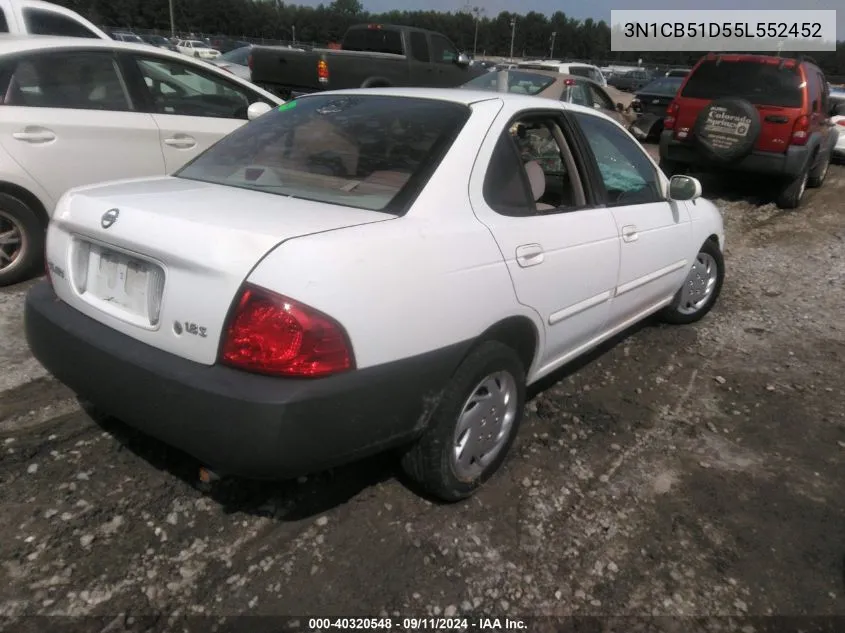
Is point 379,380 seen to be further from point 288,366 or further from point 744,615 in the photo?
point 744,615

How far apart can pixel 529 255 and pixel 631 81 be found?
37665 millimetres

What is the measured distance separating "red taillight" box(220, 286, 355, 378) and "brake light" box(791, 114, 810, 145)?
7.70 m

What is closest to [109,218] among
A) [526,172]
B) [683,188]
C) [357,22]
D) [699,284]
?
[526,172]

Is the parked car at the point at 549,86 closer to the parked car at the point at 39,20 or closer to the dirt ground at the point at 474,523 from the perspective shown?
the parked car at the point at 39,20

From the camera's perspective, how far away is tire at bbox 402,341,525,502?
246cm

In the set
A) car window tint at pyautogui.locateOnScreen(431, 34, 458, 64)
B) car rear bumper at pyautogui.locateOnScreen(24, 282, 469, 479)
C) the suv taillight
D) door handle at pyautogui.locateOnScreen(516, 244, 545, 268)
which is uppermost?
car window tint at pyautogui.locateOnScreen(431, 34, 458, 64)

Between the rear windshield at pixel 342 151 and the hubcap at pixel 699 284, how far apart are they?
2.55 m

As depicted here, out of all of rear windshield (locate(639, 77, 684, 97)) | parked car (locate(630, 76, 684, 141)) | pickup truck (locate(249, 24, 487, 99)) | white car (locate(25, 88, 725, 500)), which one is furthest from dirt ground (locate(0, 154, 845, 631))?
rear windshield (locate(639, 77, 684, 97))

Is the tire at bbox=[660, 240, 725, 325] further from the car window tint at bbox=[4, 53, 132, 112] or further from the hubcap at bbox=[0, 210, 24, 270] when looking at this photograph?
the hubcap at bbox=[0, 210, 24, 270]

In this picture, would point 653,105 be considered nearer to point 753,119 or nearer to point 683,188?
point 753,119

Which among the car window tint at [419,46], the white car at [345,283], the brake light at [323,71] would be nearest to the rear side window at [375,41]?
the car window tint at [419,46]

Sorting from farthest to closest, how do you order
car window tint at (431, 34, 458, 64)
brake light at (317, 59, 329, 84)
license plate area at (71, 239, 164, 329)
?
car window tint at (431, 34, 458, 64), brake light at (317, 59, 329, 84), license plate area at (71, 239, 164, 329)

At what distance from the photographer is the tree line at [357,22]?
61.8 m

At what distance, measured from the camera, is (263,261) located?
202cm
